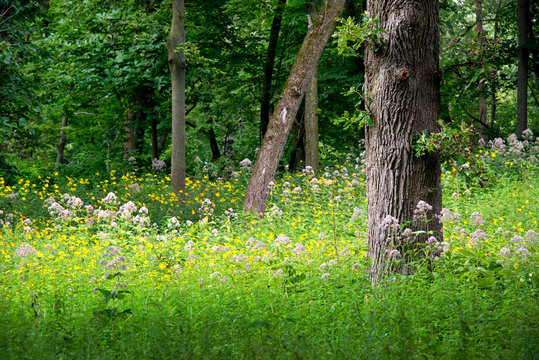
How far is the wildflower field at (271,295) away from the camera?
11.0ft

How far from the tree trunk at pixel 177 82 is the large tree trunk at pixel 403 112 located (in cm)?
602

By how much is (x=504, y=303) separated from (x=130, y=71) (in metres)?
11.2

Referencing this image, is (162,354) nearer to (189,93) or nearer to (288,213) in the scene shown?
(288,213)

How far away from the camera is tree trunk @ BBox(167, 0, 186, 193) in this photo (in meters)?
10.4

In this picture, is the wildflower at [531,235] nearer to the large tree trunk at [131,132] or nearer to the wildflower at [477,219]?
the wildflower at [477,219]

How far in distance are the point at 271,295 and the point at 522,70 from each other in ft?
44.7

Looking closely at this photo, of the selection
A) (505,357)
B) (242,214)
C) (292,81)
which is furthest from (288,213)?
(505,357)

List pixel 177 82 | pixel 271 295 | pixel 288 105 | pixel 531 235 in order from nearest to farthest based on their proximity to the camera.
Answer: pixel 271 295 → pixel 531 235 → pixel 288 105 → pixel 177 82

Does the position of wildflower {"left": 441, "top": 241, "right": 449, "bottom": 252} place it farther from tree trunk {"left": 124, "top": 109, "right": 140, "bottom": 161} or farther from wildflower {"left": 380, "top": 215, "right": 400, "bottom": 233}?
tree trunk {"left": 124, "top": 109, "right": 140, "bottom": 161}

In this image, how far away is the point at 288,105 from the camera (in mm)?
9727

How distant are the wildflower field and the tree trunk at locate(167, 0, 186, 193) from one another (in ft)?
7.29

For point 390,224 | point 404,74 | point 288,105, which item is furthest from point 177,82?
point 390,224

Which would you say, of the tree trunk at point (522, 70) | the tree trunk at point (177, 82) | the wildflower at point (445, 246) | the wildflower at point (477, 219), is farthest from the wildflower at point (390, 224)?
the tree trunk at point (522, 70)

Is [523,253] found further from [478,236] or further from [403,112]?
[403,112]
